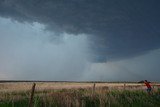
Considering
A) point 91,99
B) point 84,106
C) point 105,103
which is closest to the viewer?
point 84,106

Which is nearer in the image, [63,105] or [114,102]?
[63,105]

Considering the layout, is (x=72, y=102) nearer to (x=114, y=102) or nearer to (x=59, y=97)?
(x=59, y=97)

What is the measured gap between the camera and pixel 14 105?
15.5 metres

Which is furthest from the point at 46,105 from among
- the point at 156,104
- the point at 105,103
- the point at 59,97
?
the point at 156,104

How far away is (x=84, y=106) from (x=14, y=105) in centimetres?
380

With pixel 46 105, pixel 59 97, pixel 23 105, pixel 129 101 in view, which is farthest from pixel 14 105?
pixel 129 101

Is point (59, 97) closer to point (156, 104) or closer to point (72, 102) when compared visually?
point (72, 102)

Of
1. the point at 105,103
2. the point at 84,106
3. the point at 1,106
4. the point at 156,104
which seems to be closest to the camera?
the point at 1,106

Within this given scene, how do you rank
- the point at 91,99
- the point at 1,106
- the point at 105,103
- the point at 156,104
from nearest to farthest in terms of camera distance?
the point at 1,106 < the point at 105,103 < the point at 91,99 < the point at 156,104

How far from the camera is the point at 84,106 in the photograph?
1638 centimetres

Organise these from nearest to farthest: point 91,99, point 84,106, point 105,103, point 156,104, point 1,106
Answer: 1. point 1,106
2. point 84,106
3. point 105,103
4. point 91,99
5. point 156,104

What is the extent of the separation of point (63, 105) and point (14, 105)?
2588 millimetres

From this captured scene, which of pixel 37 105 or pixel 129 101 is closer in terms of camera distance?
pixel 37 105

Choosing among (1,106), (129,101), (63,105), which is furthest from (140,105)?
(1,106)
